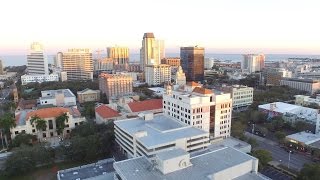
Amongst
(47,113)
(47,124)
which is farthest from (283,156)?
(47,113)

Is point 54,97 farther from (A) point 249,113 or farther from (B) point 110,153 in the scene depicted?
(A) point 249,113

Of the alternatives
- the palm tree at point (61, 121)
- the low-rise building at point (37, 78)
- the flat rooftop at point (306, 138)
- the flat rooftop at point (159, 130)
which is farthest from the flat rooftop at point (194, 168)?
the low-rise building at point (37, 78)

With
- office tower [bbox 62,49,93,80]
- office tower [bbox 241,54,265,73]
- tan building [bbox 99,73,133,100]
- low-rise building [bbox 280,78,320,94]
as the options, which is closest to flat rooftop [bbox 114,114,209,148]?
tan building [bbox 99,73,133,100]

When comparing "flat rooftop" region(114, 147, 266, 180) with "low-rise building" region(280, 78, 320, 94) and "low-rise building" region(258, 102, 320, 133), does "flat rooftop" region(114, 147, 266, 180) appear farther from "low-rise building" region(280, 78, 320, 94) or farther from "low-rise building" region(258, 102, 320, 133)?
"low-rise building" region(280, 78, 320, 94)

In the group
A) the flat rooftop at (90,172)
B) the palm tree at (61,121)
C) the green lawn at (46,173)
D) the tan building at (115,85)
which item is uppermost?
the tan building at (115,85)

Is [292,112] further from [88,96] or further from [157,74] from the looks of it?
[157,74]

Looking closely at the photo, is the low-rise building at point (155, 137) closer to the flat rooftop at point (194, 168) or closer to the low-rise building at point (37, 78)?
the flat rooftop at point (194, 168)
